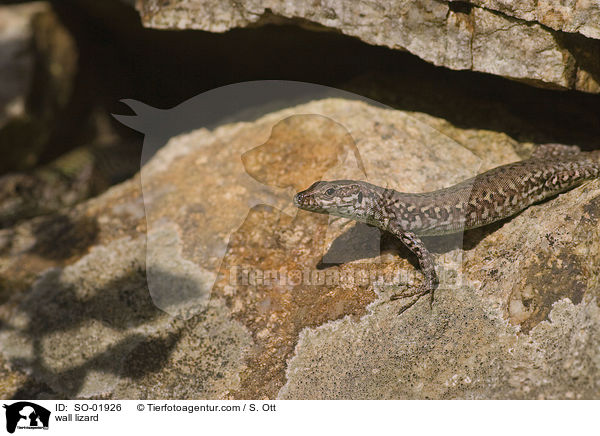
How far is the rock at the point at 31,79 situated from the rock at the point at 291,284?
268 centimetres

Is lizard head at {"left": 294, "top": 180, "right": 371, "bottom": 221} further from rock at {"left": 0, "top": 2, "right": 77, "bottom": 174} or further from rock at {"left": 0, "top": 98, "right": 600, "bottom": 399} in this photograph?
rock at {"left": 0, "top": 2, "right": 77, "bottom": 174}

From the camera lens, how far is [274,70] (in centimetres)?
603

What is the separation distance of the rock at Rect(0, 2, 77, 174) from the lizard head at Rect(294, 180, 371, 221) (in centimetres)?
575

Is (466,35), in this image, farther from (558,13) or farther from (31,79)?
(31,79)

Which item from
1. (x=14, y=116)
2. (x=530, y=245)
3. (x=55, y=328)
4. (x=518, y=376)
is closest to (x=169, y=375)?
(x=55, y=328)

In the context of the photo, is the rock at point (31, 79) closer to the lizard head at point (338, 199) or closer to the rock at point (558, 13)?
the lizard head at point (338, 199)

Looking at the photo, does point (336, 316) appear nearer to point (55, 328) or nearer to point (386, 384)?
point (386, 384)

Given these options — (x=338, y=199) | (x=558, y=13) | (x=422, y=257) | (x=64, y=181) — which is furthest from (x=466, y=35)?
(x=64, y=181)

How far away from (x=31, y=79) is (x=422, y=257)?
22.6 ft

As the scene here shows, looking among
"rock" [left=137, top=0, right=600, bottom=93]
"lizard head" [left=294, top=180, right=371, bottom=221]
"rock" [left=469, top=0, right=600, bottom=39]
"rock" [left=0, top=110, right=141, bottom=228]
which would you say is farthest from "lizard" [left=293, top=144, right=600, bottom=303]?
"rock" [left=0, top=110, right=141, bottom=228]

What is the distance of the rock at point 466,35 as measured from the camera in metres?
4.67

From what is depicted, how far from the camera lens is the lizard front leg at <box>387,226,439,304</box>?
14.3ft

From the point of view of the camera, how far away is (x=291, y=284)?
191 inches

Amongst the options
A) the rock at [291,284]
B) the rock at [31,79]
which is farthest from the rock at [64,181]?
the rock at [291,284]
